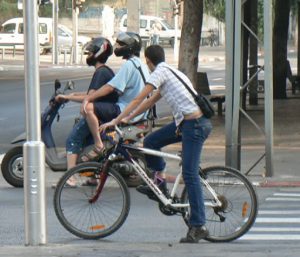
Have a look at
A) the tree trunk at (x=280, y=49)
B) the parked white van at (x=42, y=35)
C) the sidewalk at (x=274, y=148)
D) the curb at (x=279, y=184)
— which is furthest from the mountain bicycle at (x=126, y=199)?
the parked white van at (x=42, y=35)

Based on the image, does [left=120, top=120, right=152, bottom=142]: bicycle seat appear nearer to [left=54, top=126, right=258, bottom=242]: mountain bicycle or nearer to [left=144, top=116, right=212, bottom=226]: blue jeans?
[left=54, top=126, right=258, bottom=242]: mountain bicycle

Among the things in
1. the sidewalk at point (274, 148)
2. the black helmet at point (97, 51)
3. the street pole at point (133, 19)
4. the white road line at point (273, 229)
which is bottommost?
the sidewalk at point (274, 148)

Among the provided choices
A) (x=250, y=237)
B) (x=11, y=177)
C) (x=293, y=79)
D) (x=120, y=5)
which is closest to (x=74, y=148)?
(x=11, y=177)

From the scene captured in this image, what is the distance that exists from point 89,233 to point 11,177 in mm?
3704

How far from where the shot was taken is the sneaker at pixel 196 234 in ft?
26.7

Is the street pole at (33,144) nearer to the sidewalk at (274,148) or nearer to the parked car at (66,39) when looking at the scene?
the sidewalk at (274,148)

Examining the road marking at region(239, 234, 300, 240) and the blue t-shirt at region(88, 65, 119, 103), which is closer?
the road marking at region(239, 234, 300, 240)

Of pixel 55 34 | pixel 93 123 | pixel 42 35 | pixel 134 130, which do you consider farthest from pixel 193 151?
pixel 42 35

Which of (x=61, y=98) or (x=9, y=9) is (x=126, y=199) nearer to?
(x=61, y=98)

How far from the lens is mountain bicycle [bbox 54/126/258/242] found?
8344 millimetres

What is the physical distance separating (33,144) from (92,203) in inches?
56.7

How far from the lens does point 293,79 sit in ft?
95.6

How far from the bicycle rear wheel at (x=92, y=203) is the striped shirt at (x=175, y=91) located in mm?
861

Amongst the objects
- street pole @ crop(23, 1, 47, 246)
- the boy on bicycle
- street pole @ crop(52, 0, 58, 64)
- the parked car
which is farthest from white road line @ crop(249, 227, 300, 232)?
the parked car
